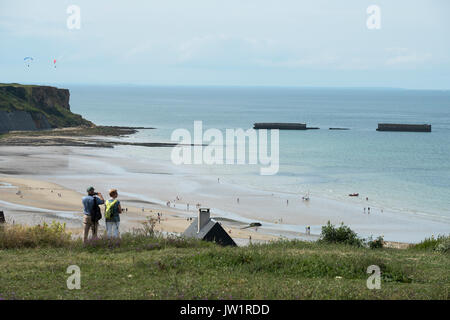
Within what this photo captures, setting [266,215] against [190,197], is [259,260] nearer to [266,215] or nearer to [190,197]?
[266,215]

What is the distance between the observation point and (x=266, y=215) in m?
41.2

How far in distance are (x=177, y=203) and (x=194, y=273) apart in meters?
32.6

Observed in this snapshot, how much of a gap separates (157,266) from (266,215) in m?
29.2

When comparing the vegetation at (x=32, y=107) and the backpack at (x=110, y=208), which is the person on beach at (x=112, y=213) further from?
the vegetation at (x=32, y=107)

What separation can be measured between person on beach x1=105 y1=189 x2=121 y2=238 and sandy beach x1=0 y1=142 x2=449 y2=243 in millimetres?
16457

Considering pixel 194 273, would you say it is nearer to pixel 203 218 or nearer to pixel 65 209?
pixel 203 218

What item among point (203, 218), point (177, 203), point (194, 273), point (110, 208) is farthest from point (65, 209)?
point (194, 273)

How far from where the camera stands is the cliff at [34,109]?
99.1 meters

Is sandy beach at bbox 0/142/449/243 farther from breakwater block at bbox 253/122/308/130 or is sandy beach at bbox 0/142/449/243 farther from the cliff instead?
breakwater block at bbox 253/122/308/130

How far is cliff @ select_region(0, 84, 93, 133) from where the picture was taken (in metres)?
99.1

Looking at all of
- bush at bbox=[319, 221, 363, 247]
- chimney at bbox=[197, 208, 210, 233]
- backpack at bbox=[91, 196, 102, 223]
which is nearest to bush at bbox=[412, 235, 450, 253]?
bush at bbox=[319, 221, 363, 247]

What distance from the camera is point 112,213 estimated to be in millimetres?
14492

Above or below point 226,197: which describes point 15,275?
Answer: above
